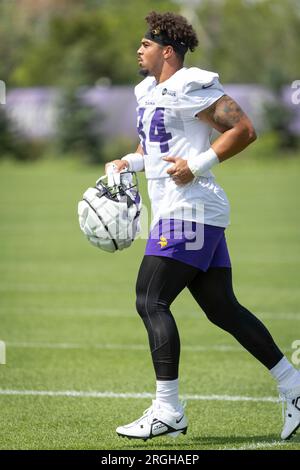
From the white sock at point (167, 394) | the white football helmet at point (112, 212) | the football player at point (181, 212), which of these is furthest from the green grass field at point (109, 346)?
the white football helmet at point (112, 212)

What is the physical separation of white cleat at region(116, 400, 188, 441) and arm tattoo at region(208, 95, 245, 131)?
4.96 ft

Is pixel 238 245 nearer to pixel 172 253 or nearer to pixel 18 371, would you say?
pixel 18 371

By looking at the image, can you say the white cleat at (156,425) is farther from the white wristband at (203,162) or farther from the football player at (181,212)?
the white wristband at (203,162)

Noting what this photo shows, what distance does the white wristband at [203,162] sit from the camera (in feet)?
16.8

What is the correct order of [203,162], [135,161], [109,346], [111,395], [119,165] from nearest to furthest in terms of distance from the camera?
[203,162] < [119,165] < [135,161] < [111,395] < [109,346]

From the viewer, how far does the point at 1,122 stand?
136 ft

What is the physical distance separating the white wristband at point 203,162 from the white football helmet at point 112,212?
411mm

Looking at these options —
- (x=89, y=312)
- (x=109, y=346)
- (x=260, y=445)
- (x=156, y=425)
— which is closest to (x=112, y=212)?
(x=156, y=425)

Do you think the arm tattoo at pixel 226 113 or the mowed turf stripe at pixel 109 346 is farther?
the mowed turf stripe at pixel 109 346

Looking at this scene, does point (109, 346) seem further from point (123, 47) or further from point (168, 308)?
point (123, 47)

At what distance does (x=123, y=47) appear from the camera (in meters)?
62.1

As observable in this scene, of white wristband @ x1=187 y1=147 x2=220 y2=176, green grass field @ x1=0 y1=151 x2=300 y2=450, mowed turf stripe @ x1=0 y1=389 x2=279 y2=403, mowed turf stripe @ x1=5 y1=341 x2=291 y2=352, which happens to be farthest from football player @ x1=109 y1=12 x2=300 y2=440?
mowed turf stripe @ x1=5 y1=341 x2=291 y2=352

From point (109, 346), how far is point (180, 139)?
354 cm
